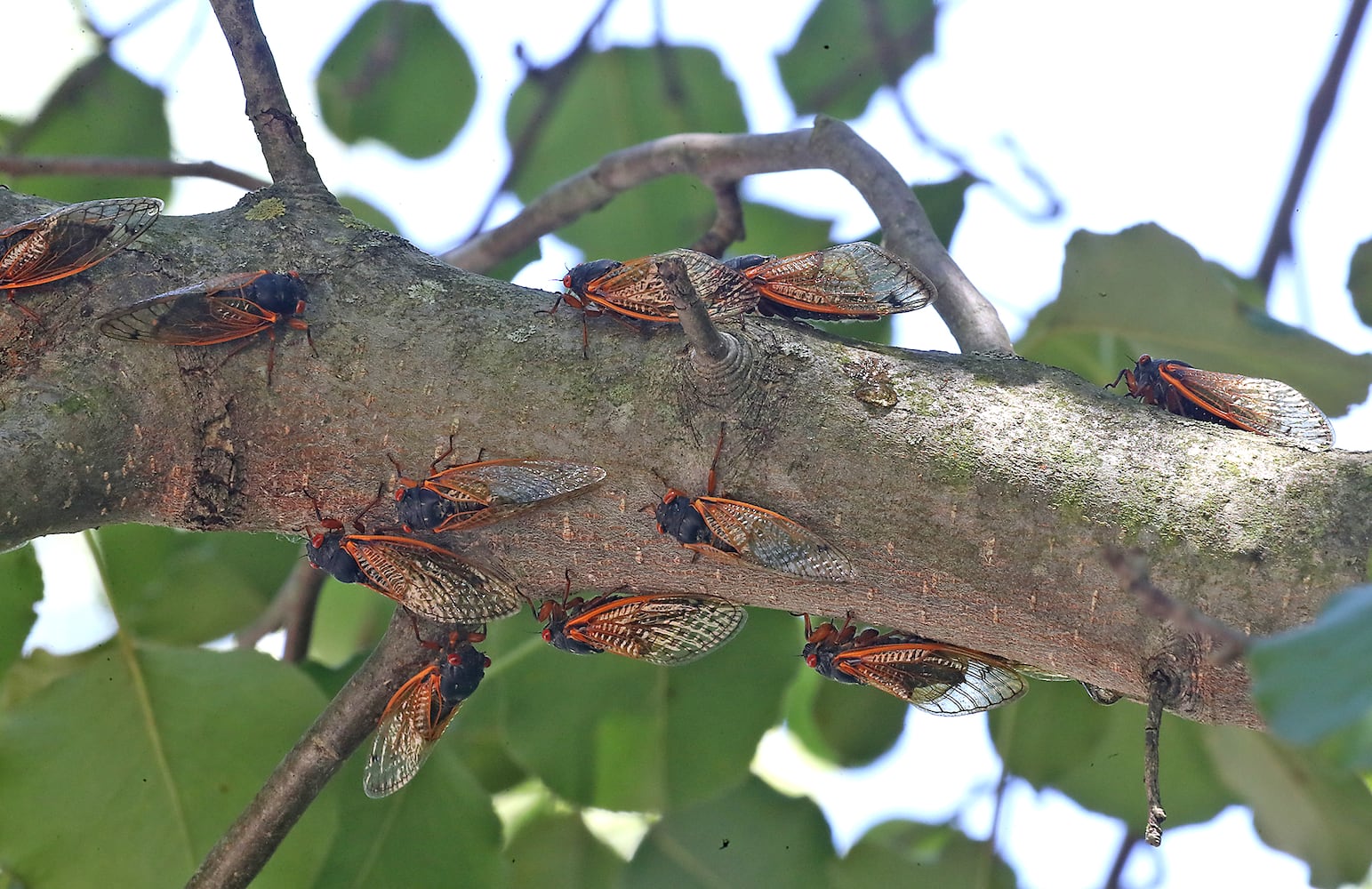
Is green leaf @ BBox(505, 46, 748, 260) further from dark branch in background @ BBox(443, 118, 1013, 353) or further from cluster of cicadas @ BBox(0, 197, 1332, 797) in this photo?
cluster of cicadas @ BBox(0, 197, 1332, 797)

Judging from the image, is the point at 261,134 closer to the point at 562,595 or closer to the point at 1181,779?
the point at 562,595

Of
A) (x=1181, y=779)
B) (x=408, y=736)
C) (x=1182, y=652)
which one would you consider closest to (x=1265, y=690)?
(x=1182, y=652)

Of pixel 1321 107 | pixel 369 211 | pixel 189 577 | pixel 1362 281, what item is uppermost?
pixel 1321 107

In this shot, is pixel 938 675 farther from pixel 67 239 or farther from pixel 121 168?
pixel 121 168

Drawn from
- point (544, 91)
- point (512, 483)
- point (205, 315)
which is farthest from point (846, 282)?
point (544, 91)

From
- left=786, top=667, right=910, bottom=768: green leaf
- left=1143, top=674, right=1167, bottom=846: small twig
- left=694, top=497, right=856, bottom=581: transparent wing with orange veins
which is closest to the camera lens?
left=1143, top=674, right=1167, bottom=846: small twig

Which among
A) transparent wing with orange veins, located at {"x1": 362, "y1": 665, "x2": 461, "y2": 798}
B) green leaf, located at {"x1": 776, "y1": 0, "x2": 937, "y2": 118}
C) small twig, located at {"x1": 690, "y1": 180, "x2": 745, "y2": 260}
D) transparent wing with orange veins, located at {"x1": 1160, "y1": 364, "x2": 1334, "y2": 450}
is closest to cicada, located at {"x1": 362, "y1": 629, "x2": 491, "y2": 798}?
transparent wing with orange veins, located at {"x1": 362, "y1": 665, "x2": 461, "y2": 798}
